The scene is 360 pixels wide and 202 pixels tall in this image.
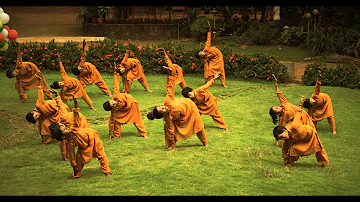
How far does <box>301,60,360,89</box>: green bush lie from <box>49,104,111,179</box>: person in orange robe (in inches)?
320

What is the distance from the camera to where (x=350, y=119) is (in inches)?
505

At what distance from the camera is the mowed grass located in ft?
28.3

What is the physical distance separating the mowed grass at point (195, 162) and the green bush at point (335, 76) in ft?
4.10

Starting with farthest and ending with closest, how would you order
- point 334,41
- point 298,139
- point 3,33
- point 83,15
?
1. point 83,15
2. point 334,41
3. point 3,33
4. point 298,139

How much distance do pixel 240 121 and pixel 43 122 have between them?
13.4 feet

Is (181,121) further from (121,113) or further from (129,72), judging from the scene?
(129,72)

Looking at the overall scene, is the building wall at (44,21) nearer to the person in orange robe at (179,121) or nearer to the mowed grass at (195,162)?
the mowed grass at (195,162)

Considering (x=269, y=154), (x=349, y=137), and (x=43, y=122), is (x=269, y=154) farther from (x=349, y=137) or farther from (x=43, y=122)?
(x=43, y=122)

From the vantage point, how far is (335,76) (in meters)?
15.7

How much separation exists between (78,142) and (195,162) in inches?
78.0

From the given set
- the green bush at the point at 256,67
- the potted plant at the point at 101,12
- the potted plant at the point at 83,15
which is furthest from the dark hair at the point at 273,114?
the potted plant at the point at 83,15

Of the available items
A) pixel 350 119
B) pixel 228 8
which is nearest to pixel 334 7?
pixel 228 8

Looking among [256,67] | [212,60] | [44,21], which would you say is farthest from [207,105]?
[44,21]

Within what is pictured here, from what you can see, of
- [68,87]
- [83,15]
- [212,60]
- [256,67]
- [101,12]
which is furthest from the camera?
[83,15]
